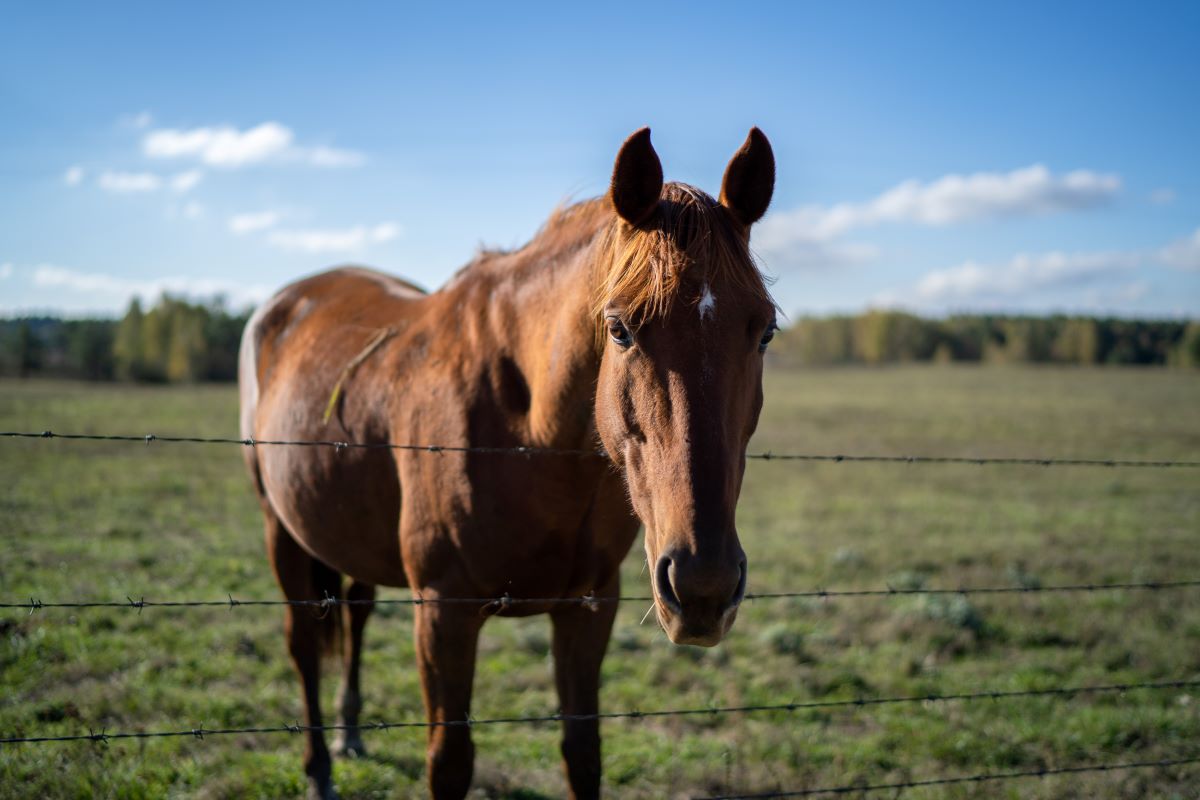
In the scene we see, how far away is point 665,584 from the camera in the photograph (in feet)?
5.93

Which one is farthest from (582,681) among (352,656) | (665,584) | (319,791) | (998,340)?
(998,340)

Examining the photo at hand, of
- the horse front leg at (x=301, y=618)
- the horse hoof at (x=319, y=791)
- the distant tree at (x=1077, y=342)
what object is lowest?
the horse hoof at (x=319, y=791)

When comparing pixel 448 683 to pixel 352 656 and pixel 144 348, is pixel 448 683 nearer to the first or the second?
pixel 352 656

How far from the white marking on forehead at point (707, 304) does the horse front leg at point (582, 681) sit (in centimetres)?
145

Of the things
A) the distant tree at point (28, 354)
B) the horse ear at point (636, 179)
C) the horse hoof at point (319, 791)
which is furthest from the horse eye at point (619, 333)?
the distant tree at point (28, 354)

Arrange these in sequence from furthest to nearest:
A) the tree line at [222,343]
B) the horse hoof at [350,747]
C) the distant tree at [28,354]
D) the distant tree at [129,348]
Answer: the distant tree at [129,348], the tree line at [222,343], the distant tree at [28,354], the horse hoof at [350,747]

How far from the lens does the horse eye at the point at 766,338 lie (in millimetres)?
2127

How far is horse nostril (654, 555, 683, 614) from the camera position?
5.83 feet

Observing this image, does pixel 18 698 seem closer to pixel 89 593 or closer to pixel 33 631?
pixel 33 631

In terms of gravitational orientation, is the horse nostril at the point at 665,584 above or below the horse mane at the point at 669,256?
below

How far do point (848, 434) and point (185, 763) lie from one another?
2346 centimetres

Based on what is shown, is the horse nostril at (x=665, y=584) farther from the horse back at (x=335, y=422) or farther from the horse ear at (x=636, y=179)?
the horse back at (x=335, y=422)

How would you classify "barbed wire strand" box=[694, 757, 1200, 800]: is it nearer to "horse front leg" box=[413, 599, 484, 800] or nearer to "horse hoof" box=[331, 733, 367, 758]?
"horse front leg" box=[413, 599, 484, 800]

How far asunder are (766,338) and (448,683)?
1.74m
